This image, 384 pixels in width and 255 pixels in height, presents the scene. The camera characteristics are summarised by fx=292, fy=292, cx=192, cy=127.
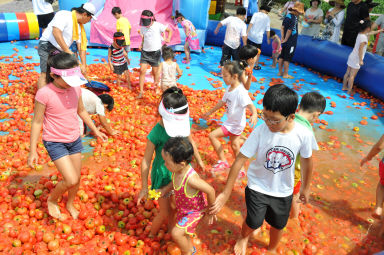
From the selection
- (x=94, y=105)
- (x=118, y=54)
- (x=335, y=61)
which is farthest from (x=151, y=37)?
(x=335, y=61)

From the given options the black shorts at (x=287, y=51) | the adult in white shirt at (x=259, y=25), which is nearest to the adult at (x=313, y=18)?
the adult in white shirt at (x=259, y=25)

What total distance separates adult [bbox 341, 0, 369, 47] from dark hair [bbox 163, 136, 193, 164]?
33.1ft

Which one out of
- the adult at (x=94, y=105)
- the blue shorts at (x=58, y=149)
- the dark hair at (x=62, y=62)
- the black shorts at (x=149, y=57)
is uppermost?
the dark hair at (x=62, y=62)

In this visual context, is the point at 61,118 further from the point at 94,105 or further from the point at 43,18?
the point at 43,18

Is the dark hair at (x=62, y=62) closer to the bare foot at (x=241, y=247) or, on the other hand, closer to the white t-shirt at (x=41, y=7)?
the bare foot at (x=241, y=247)

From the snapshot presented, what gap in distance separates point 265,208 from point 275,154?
644 millimetres

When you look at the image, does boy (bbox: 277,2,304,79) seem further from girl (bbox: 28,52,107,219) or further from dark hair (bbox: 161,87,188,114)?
girl (bbox: 28,52,107,219)

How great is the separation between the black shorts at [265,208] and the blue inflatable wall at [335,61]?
290 inches

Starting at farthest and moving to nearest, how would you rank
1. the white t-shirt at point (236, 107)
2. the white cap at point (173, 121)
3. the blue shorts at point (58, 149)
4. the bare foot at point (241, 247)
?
the white t-shirt at point (236, 107)
the bare foot at point (241, 247)
the blue shorts at point (58, 149)
the white cap at point (173, 121)

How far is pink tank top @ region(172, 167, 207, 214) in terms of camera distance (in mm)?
2854

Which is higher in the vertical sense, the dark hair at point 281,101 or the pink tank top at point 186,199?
the dark hair at point 281,101

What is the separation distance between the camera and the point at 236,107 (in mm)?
4586

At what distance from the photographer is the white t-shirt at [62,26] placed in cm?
597

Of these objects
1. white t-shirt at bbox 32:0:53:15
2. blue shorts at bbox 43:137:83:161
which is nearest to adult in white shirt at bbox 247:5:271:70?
white t-shirt at bbox 32:0:53:15
